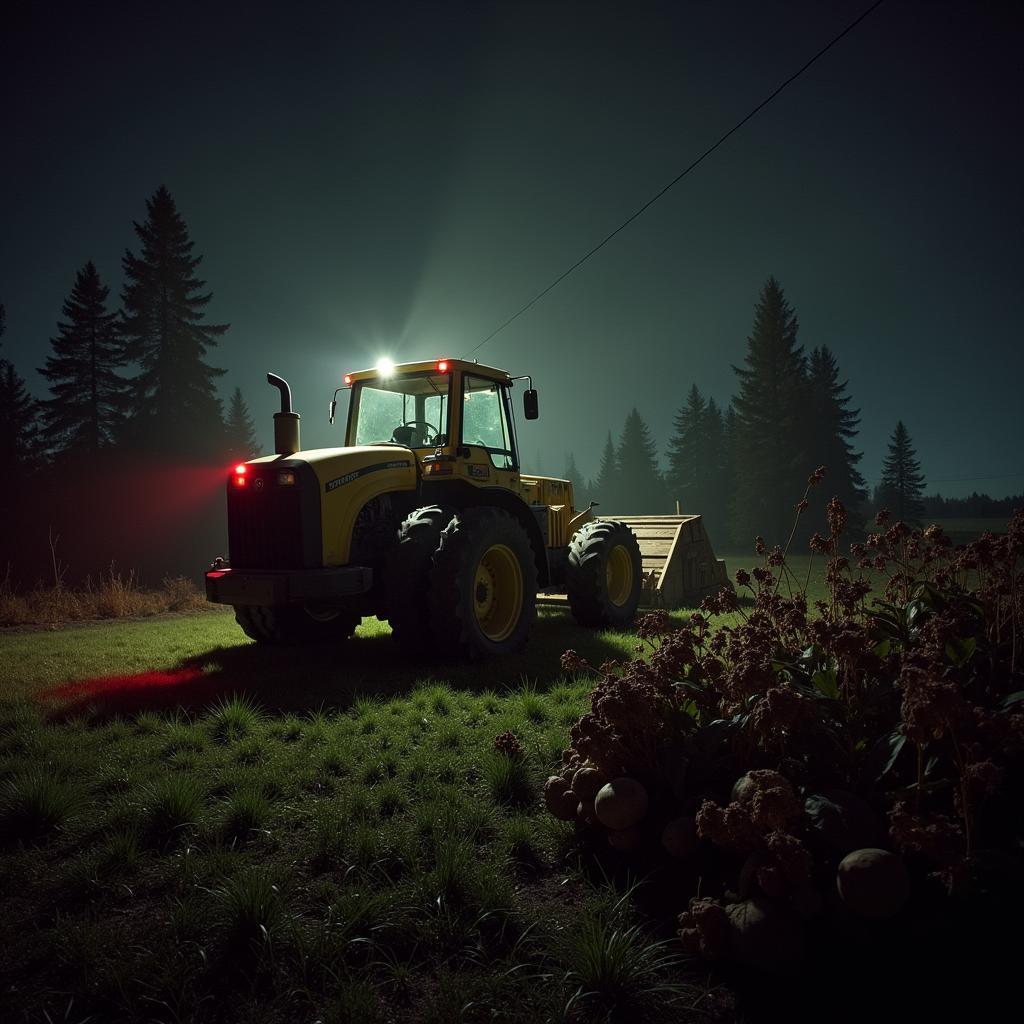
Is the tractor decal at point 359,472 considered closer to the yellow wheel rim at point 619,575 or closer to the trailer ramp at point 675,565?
the yellow wheel rim at point 619,575

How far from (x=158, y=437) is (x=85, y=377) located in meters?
4.23

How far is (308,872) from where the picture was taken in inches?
96.2

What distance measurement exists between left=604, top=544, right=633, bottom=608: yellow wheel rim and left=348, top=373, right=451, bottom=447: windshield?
11.0 feet

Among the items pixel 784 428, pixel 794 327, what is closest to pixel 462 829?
pixel 784 428

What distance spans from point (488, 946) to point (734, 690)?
1271 mm

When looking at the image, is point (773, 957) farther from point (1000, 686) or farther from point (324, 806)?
point (324, 806)

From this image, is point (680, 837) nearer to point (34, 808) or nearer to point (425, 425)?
point (34, 808)

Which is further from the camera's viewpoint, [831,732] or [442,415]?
[442,415]

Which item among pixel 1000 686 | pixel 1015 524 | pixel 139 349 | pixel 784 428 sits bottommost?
pixel 1000 686

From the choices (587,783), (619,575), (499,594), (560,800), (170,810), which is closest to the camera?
(587,783)

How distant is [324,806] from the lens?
2.92 metres

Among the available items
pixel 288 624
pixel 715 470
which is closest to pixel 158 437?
pixel 288 624

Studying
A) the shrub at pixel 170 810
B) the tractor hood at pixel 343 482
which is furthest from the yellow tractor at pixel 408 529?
the shrub at pixel 170 810

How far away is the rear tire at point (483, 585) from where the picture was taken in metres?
5.48
